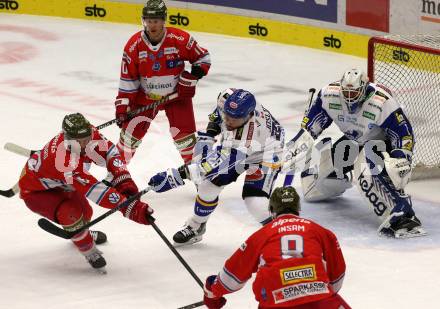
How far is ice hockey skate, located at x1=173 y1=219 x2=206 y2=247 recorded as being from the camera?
21.0 feet

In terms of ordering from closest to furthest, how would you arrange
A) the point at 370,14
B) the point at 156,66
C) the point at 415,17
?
the point at 156,66
the point at 415,17
the point at 370,14

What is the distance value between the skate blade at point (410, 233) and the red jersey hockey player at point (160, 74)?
Result: 5.09 ft

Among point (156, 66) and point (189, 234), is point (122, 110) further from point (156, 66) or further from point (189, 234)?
point (189, 234)

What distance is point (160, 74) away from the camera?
23.8 feet

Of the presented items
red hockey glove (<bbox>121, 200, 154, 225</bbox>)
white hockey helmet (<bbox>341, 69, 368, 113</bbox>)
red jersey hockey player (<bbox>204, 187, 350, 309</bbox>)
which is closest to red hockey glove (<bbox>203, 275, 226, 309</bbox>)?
red jersey hockey player (<bbox>204, 187, 350, 309</bbox>)

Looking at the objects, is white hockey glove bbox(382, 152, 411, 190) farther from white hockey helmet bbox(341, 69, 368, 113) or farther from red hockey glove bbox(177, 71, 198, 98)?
red hockey glove bbox(177, 71, 198, 98)

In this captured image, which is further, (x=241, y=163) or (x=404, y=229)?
(x=404, y=229)

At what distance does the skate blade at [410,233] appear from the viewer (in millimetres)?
6512

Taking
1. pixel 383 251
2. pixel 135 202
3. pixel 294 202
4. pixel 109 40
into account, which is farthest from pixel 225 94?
pixel 109 40

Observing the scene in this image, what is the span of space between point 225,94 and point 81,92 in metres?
3.75

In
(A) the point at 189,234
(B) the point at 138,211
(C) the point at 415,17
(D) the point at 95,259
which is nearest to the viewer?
(B) the point at 138,211

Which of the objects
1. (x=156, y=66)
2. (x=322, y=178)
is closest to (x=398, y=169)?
(x=322, y=178)

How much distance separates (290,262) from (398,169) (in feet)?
7.81

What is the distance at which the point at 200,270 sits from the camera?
6086mm
